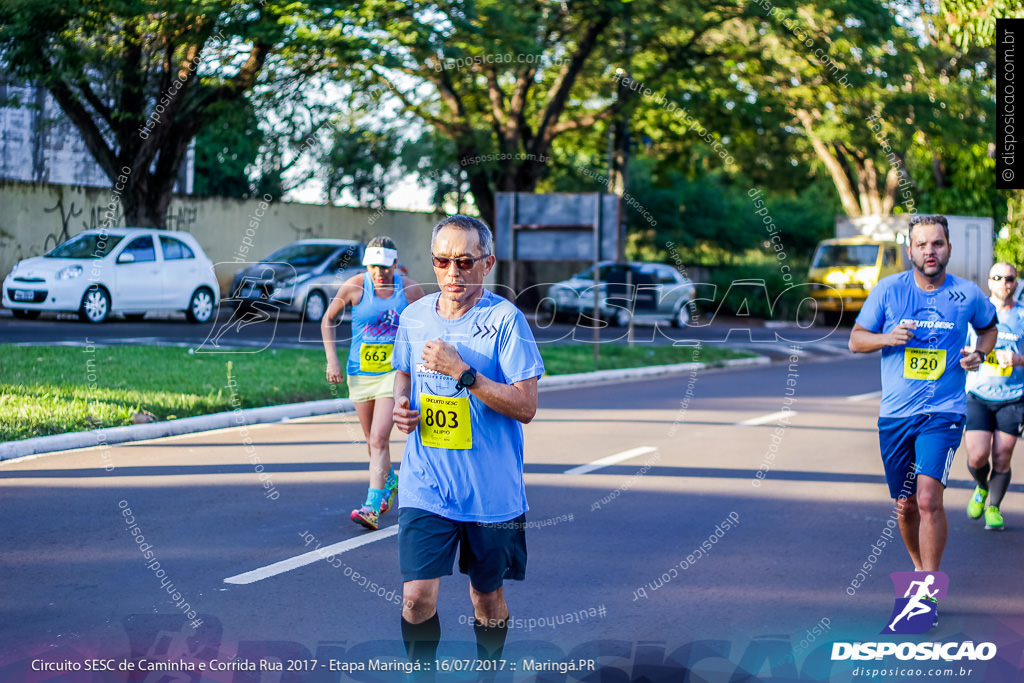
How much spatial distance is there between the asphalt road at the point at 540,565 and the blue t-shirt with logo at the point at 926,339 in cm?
103

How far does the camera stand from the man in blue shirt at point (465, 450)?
13.4 feet

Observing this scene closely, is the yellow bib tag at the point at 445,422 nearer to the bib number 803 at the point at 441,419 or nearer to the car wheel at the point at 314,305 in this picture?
the bib number 803 at the point at 441,419

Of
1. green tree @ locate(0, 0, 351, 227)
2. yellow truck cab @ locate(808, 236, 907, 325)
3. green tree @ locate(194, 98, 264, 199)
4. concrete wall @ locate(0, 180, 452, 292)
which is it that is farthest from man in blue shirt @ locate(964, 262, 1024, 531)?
green tree @ locate(194, 98, 264, 199)

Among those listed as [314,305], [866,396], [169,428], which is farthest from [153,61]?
[866,396]

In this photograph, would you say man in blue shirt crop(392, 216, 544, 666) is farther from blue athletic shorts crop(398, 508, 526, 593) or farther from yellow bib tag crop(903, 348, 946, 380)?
yellow bib tag crop(903, 348, 946, 380)

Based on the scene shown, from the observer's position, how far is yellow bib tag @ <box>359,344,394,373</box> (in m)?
7.37

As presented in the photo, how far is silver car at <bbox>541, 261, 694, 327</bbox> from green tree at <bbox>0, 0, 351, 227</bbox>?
10.2 metres

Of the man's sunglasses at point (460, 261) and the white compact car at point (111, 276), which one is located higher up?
the man's sunglasses at point (460, 261)

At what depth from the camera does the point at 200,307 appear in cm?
2277

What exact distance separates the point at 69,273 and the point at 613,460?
1332 centimetres

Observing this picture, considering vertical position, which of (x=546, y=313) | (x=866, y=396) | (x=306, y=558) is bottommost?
(x=866, y=396)

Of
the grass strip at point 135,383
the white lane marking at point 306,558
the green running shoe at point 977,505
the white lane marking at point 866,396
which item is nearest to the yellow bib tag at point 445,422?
the white lane marking at point 306,558

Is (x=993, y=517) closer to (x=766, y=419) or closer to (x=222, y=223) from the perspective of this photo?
(x=766, y=419)

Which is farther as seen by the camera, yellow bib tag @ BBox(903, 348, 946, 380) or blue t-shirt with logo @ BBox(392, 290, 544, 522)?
yellow bib tag @ BBox(903, 348, 946, 380)
